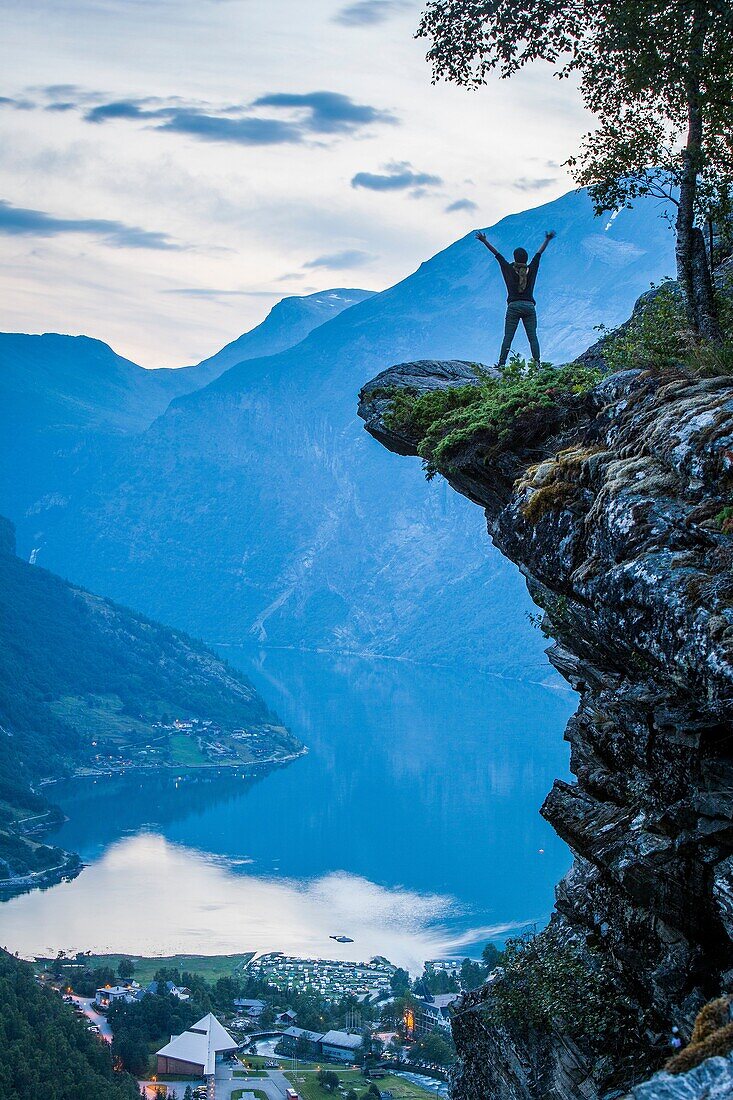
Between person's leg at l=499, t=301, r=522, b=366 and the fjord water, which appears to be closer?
person's leg at l=499, t=301, r=522, b=366

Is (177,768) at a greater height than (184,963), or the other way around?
(177,768)

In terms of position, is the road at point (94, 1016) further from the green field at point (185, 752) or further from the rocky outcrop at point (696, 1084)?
the green field at point (185, 752)

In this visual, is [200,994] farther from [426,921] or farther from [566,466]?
[566,466]

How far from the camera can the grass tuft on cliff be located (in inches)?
472

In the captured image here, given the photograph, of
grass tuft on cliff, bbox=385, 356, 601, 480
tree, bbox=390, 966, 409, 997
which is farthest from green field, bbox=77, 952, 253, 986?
grass tuft on cliff, bbox=385, 356, 601, 480

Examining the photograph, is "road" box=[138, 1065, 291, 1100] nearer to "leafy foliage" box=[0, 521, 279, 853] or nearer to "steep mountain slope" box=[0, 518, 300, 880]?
"steep mountain slope" box=[0, 518, 300, 880]

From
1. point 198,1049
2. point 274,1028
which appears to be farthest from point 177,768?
point 198,1049

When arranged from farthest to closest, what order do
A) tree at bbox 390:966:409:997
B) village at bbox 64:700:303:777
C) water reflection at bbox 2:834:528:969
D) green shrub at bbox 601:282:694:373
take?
1. village at bbox 64:700:303:777
2. water reflection at bbox 2:834:528:969
3. tree at bbox 390:966:409:997
4. green shrub at bbox 601:282:694:373

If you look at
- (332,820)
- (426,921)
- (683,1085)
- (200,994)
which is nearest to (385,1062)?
(200,994)

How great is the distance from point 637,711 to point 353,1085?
3772 cm

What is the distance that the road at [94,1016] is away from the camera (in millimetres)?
47781

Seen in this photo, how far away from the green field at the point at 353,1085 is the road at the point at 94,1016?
906 centimetres

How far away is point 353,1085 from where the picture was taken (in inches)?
1626

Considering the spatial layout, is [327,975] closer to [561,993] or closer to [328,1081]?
[328,1081]
